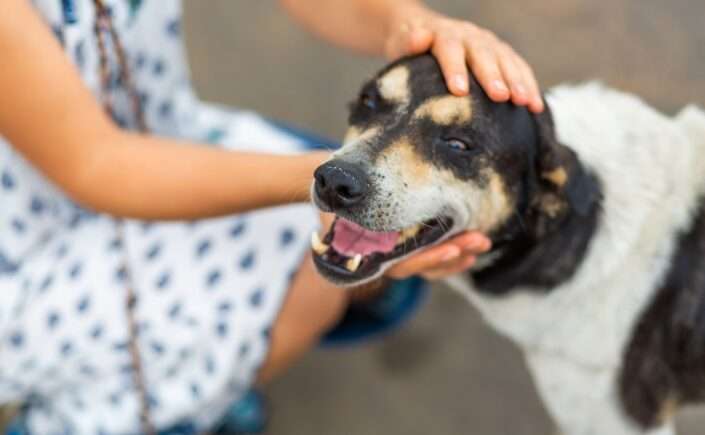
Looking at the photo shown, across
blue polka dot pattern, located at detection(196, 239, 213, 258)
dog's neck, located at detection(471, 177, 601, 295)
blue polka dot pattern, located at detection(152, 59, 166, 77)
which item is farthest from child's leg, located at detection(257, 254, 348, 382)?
blue polka dot pattern, located at detection(152, 59, 166, 77)

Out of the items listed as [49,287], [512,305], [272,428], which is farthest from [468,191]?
[272,428]

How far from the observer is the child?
5.96 feet

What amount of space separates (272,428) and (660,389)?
1.35 meters

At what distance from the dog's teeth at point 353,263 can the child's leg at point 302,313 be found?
39 centimetres

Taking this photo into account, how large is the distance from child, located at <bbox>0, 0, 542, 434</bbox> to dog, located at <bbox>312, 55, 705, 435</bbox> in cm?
9

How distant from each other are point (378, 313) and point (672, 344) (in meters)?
0.92

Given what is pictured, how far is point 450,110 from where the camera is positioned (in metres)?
1.73

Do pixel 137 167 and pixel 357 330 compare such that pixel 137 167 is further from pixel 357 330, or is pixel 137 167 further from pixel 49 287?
Result: pixel 357 330

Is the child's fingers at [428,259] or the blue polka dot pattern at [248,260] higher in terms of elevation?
the child's fingers at [428,259]

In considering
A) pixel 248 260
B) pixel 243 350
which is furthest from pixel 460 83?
pixel 243 350

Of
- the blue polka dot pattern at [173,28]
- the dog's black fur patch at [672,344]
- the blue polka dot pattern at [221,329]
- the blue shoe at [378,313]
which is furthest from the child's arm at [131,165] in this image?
the dog's black fur patch at [672,344]

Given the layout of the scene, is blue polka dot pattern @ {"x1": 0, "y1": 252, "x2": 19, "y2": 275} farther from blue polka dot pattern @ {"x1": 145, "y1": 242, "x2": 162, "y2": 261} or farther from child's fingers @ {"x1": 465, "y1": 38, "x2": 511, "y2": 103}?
child's fingers @ {"x1": 465, "y1": 38, "x2": 511, "y2": 103}

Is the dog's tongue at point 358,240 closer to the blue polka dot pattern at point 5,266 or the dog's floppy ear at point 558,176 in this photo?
the dog's floppy ear at point 558,176

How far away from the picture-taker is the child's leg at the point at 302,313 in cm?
222
